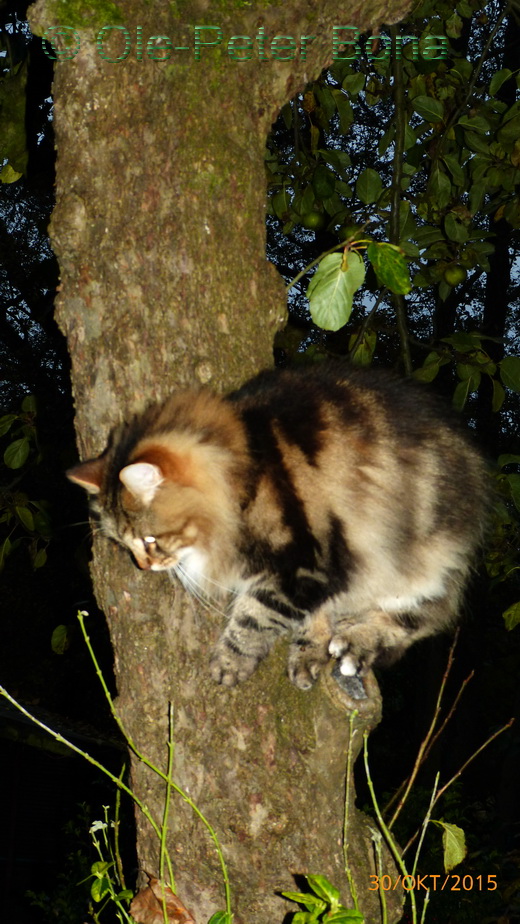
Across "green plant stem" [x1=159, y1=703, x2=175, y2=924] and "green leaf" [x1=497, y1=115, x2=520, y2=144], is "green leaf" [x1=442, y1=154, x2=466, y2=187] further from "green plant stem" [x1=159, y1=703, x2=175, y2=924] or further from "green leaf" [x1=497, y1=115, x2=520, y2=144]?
"green plant stem" [x1=159, y1=703, x2=175, y2=924]

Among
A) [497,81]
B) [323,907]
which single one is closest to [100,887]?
[323,907]

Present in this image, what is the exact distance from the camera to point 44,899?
20.3 ft

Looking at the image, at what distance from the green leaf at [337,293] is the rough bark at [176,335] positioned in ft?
0.76

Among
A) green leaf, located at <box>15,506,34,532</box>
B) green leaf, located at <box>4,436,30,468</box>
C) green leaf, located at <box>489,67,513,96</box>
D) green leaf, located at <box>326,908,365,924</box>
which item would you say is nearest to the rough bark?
green leaf, located at <box>326,908,365,924</box>

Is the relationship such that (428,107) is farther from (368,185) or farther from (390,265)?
(390,265)

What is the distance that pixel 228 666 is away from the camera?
191cm

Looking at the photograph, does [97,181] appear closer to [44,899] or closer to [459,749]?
[44,899]

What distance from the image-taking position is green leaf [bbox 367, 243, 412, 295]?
1867 millimetres

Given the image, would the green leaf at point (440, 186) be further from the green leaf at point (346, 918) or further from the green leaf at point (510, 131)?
the green leaf at point (346, 918)

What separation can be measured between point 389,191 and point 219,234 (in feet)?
5.87

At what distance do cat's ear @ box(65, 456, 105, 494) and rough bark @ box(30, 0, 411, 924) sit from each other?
0.14 m

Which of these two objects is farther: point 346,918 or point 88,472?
point 88,472

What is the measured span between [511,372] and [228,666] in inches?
75.8

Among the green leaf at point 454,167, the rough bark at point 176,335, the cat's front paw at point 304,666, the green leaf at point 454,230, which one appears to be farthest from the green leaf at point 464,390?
the rough bark at point 176,335
